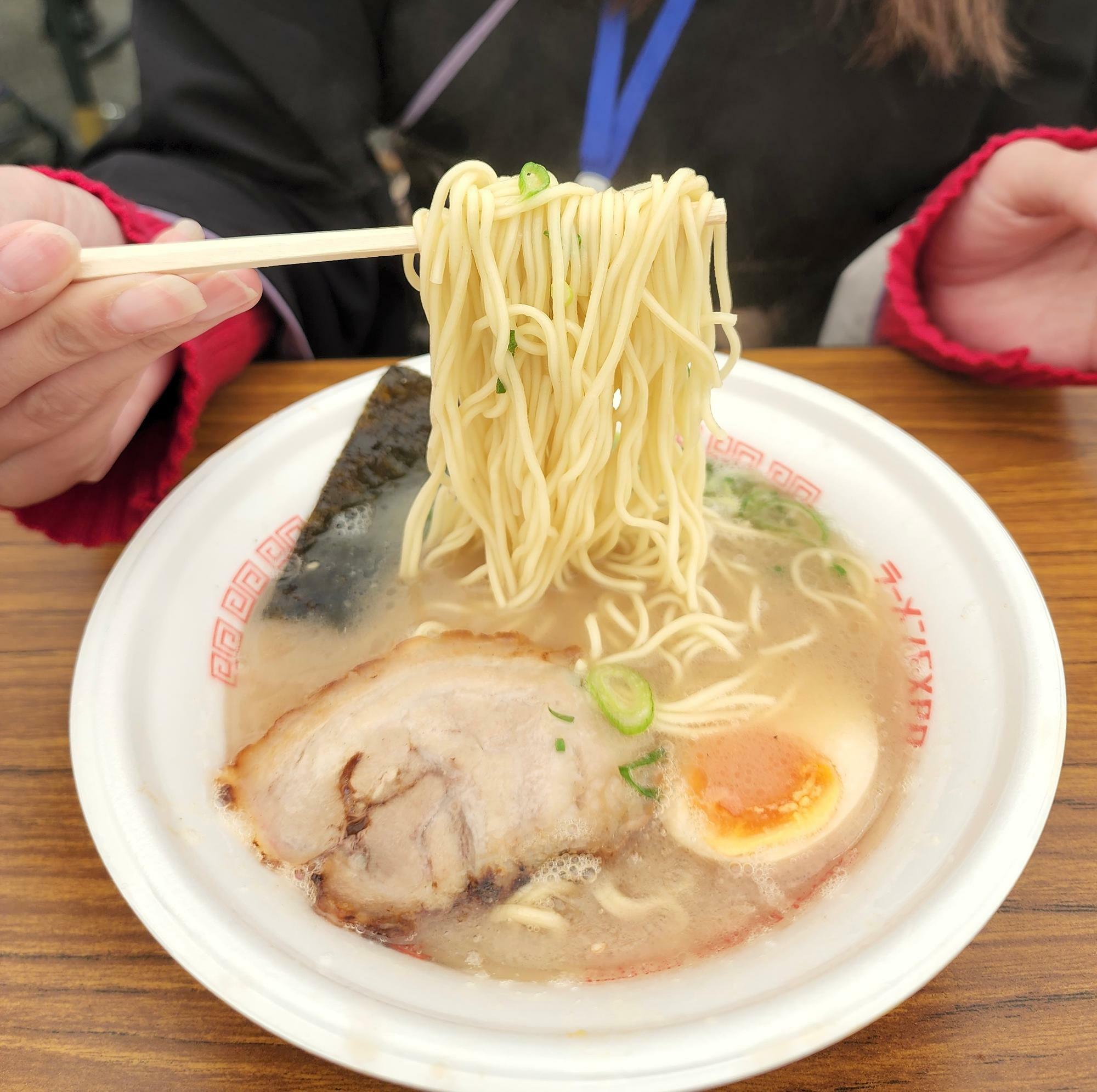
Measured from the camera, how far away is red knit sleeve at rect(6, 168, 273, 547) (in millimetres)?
1642

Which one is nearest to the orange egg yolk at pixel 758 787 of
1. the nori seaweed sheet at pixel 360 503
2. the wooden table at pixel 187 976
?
the wooden table at pixel 187 976

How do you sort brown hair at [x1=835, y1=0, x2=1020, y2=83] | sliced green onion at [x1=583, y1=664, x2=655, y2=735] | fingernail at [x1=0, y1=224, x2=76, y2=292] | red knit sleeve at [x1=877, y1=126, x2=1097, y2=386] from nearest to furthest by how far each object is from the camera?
fingernail at [x1=0, y1=224, x2=76, y2=292], sliced green onion at [x1=583, y1=664, x2=655, y2=735], red knit sleeve at [x1=877, y1=126, x2=1097, y2=386], brown hair at [x1=835, y1=0, x2=1020, y2=83]

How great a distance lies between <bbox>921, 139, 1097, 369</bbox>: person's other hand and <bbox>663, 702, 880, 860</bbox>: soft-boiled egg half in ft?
4.03

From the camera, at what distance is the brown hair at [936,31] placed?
6.90 ft

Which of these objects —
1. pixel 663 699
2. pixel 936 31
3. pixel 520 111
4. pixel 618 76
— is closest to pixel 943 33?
pixel 936 31

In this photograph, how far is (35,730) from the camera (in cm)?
147

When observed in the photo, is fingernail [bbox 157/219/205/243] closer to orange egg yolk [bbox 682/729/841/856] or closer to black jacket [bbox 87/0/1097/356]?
black jacket [bbox 87/0/1097/356]

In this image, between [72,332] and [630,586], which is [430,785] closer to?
[630,586]

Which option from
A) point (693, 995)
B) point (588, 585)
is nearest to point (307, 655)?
point (588, 585)

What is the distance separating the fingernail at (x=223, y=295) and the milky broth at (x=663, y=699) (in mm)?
613

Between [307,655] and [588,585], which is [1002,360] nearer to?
[588,585]

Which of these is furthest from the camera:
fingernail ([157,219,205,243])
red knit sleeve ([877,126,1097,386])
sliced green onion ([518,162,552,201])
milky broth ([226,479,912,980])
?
red knit sleeve ([877,126,1097,386])

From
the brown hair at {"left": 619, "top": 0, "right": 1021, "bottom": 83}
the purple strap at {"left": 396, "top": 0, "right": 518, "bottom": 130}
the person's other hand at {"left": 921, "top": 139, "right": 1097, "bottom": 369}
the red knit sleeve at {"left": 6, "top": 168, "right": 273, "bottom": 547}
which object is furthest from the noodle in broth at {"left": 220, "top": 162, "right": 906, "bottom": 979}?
the brown hair at {"left": 619, "top": 0, "right": 1021, "bottom": 83}

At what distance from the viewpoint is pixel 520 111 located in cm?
228
